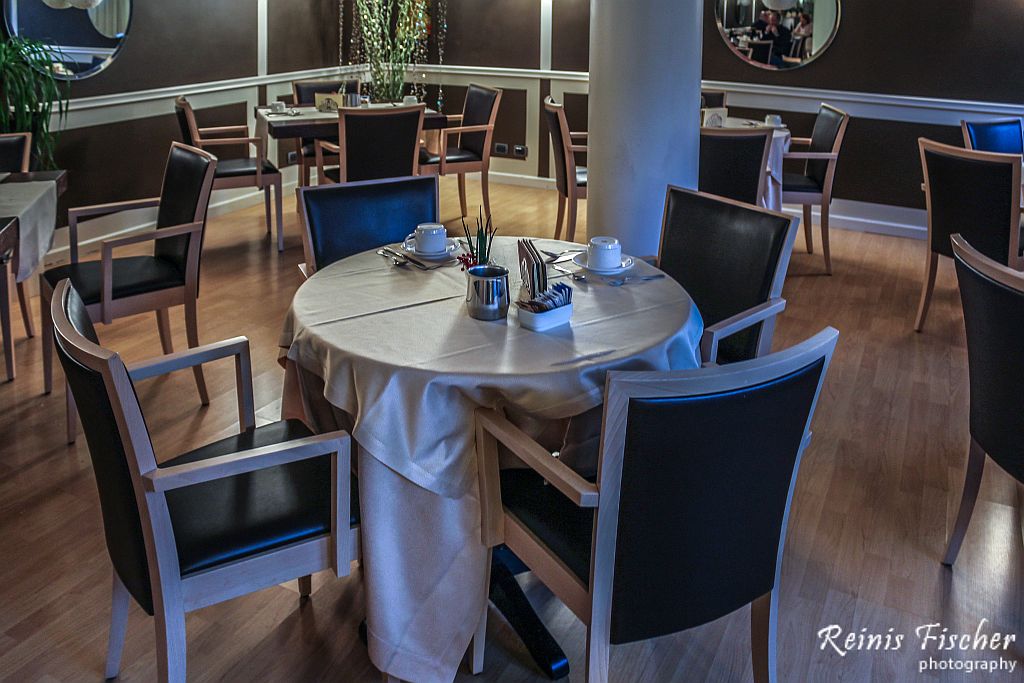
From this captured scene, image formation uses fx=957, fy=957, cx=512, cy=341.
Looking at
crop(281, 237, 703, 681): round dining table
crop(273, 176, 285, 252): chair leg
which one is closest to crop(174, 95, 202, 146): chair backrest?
crop(273, 176, 285, 252): chair leg

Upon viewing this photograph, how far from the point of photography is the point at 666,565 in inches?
66.2

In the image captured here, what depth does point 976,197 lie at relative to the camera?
401 centimetres

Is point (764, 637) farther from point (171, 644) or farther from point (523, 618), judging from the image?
point (171, 644)

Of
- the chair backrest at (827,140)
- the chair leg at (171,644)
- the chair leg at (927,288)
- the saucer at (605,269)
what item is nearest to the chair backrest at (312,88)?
the chair backrest at (827,140)

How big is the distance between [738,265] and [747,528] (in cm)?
115

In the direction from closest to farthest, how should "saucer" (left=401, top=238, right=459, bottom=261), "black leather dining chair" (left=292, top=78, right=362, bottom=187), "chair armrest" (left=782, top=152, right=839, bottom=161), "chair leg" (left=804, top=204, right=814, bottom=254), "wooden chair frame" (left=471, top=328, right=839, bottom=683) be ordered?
"wooden chair frame" (left=471, top=328, right=839, bottom=683) < "saucer" (left=401, top=238, right=459, bottom=261) < "chair armrest" (left=782, top=152, right=839, bottom=161) < "chair leg" (left=804, top=204, right=814, bottom=254) < "black leather dining chair" (left=292, top=78, right=362, bottom=187)

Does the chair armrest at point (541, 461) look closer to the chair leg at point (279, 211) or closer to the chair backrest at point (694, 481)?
the chair backrest at point (694, 481)

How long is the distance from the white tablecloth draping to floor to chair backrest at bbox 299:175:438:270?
35.7 inches

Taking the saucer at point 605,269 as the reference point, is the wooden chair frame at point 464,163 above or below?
above

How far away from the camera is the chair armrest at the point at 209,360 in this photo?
2.12 meters

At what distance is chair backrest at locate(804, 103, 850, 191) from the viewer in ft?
16.8

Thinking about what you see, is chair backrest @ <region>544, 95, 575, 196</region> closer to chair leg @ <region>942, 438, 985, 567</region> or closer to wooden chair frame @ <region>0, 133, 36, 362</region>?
wooden chair frame @ <region>0, 133, 36, 362</region>

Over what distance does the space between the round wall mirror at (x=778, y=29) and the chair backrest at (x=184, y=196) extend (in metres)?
4.18

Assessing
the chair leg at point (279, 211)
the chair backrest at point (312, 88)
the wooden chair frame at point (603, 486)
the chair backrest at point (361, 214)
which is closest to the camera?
the wooden chair frame at point (603, 486)
